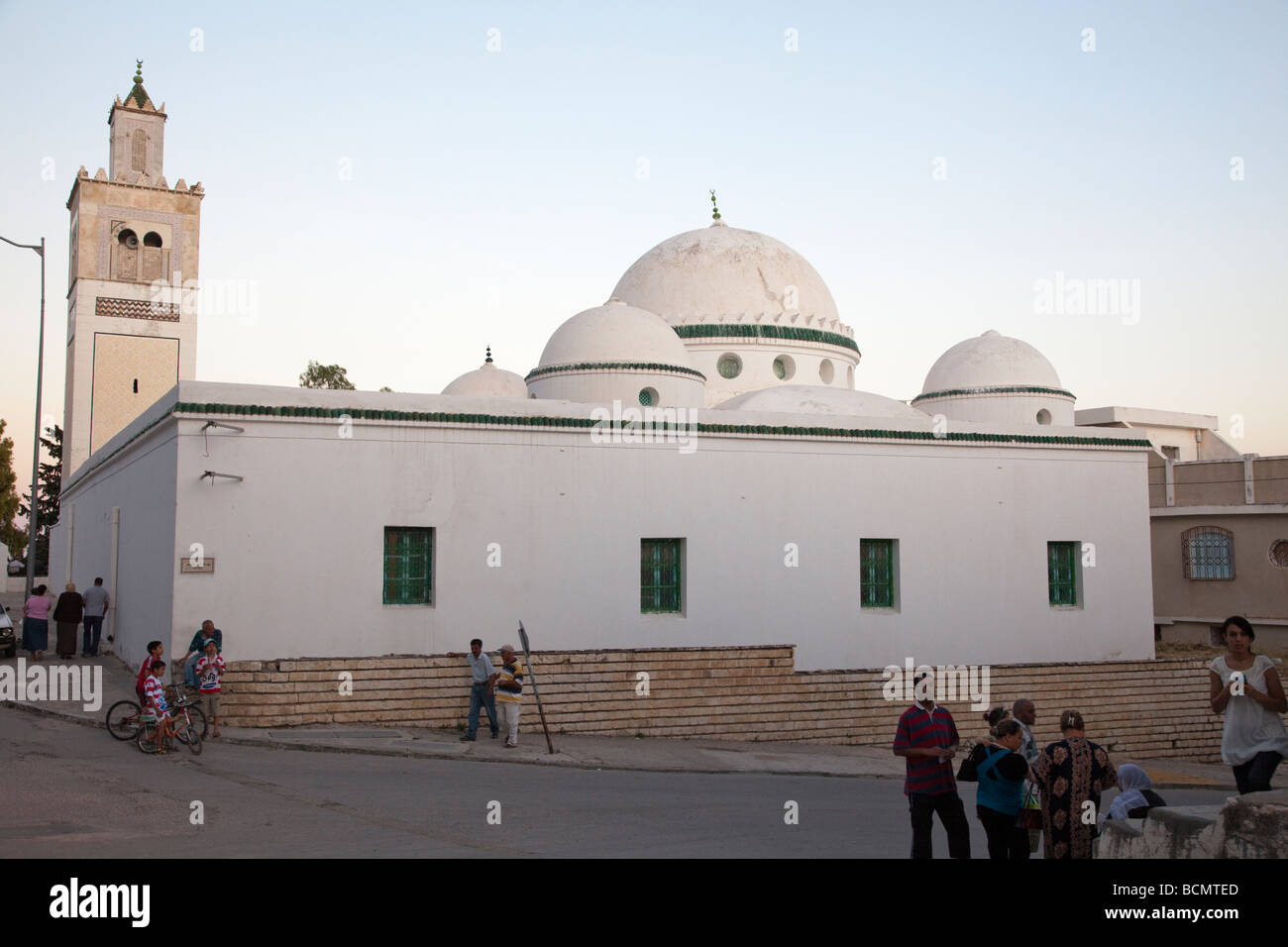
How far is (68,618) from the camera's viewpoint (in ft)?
→ 57.0

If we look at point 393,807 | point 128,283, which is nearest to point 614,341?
point 393,807

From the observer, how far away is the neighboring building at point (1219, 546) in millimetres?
26672

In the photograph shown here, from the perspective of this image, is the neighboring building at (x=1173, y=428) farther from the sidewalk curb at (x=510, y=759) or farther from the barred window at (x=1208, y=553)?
the sidewalk curb at (x=510, y=759)

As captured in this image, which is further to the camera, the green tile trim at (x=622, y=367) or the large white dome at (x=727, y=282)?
the large white dome at (x=727, y=282)

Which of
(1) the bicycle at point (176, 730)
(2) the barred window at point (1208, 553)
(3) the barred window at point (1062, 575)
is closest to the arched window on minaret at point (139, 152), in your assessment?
(1) the bicycle at point (176, 730)

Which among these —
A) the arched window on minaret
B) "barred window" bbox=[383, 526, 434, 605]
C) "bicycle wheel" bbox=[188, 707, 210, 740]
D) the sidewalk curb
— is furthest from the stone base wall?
the arched window on minaret

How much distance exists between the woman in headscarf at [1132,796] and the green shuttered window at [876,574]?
1049 cm

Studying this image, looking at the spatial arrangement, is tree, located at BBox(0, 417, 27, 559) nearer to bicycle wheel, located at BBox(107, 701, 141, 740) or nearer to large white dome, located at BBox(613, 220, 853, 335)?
large white dome, located at BBox(613, 220, 853, 335)

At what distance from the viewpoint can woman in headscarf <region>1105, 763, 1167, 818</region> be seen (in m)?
6.71

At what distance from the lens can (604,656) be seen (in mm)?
13836

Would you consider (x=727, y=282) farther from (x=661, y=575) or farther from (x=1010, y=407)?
(x=661, y=575)
